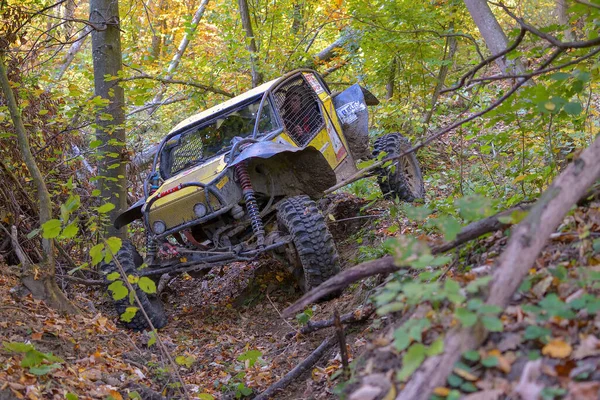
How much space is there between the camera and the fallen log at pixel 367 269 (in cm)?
266

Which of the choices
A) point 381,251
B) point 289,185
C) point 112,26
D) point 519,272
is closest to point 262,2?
point 112,26

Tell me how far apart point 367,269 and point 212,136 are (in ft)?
15.4

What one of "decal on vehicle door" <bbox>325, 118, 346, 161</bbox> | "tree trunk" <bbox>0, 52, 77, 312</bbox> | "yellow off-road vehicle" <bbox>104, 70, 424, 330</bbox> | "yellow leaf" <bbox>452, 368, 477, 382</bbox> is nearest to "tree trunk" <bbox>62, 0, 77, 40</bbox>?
"tree trunk" <bbox>0, 52, 77, 312</bbox>

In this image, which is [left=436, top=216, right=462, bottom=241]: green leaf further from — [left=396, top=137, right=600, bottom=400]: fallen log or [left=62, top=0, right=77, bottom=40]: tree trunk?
[left=62, top=0, right=77, bottom=40]: tree trunk

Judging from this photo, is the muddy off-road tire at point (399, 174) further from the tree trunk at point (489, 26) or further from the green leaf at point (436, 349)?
the green leaf at point (436, 349)

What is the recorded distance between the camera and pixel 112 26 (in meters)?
7.93

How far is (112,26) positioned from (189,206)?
338cm

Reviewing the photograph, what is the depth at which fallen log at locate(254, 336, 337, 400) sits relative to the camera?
13.3 feet

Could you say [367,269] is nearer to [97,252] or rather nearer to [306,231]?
[97,252]

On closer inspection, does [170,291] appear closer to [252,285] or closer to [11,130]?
[252,285]

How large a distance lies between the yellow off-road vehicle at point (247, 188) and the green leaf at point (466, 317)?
10.8 feet

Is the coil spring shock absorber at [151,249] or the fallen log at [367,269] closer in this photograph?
the fallen log at [367,269]

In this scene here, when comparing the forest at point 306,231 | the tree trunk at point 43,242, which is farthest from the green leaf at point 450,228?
the tree trunk at point 43,242

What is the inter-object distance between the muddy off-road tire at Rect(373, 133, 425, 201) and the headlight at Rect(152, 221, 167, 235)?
2.87 m
